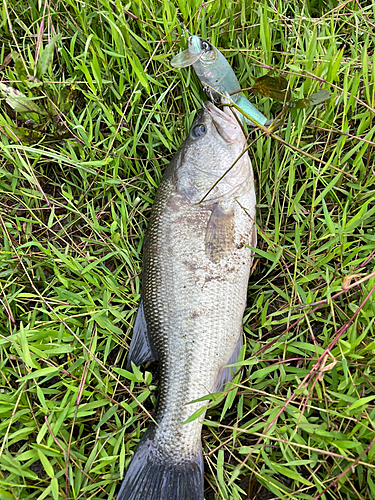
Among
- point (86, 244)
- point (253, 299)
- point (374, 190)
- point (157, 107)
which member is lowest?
point (253, 299)

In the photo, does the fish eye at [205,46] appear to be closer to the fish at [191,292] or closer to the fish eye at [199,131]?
the fish at [191,292]

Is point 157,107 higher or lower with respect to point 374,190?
higher

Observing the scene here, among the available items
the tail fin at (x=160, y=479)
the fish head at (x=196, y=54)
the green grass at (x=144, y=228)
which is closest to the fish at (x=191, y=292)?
the tail fin at (x=160, y=479)

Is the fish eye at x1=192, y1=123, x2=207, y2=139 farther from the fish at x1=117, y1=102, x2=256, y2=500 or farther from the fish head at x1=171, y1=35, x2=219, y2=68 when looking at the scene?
the fish head at x1=171, y1=35, x2=219, y2=68

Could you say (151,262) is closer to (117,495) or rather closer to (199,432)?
(199,432)

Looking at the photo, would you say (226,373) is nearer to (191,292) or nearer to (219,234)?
(191,292)

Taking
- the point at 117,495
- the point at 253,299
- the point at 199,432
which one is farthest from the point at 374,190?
the point at 117,495
